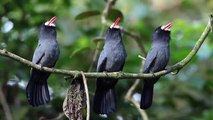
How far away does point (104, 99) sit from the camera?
2688 millimetres

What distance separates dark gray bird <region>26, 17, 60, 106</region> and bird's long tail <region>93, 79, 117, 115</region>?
0.23 m

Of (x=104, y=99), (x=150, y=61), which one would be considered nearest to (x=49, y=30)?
(x=104, y=99)

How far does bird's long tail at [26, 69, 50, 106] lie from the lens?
2591 millimetres

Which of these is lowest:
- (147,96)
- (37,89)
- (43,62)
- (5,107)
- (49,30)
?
(5,107)

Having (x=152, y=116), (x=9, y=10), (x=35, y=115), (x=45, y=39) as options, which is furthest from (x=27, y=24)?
(x=45, y=39)

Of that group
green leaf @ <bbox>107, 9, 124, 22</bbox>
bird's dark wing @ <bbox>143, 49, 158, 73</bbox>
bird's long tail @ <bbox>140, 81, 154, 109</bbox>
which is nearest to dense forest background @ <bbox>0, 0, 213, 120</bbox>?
green leaf @ <bbox>107, 9, 124, 22</bbox>

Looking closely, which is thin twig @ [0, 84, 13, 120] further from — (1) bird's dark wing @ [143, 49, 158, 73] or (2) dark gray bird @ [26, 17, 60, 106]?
(1) bird's dark wing @ [143, 49, 158, 73]

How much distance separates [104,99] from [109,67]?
161 mm

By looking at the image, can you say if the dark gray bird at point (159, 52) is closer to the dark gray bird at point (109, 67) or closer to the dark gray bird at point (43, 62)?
the dark gray bird at point (109, 67)

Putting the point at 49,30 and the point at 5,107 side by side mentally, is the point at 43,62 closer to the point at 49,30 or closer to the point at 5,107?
the point at 49,30

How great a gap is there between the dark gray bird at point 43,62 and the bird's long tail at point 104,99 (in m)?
0.23

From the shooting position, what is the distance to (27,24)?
4.60m

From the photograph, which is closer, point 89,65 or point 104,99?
point 104,99

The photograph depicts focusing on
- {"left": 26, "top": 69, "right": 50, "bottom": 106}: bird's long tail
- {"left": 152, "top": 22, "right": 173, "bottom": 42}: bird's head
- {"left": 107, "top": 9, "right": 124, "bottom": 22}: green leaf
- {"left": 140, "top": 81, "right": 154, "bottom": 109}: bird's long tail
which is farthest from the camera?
{"left": 107, "top": 9, "right": 124, "bottom": 22}: green leaf
